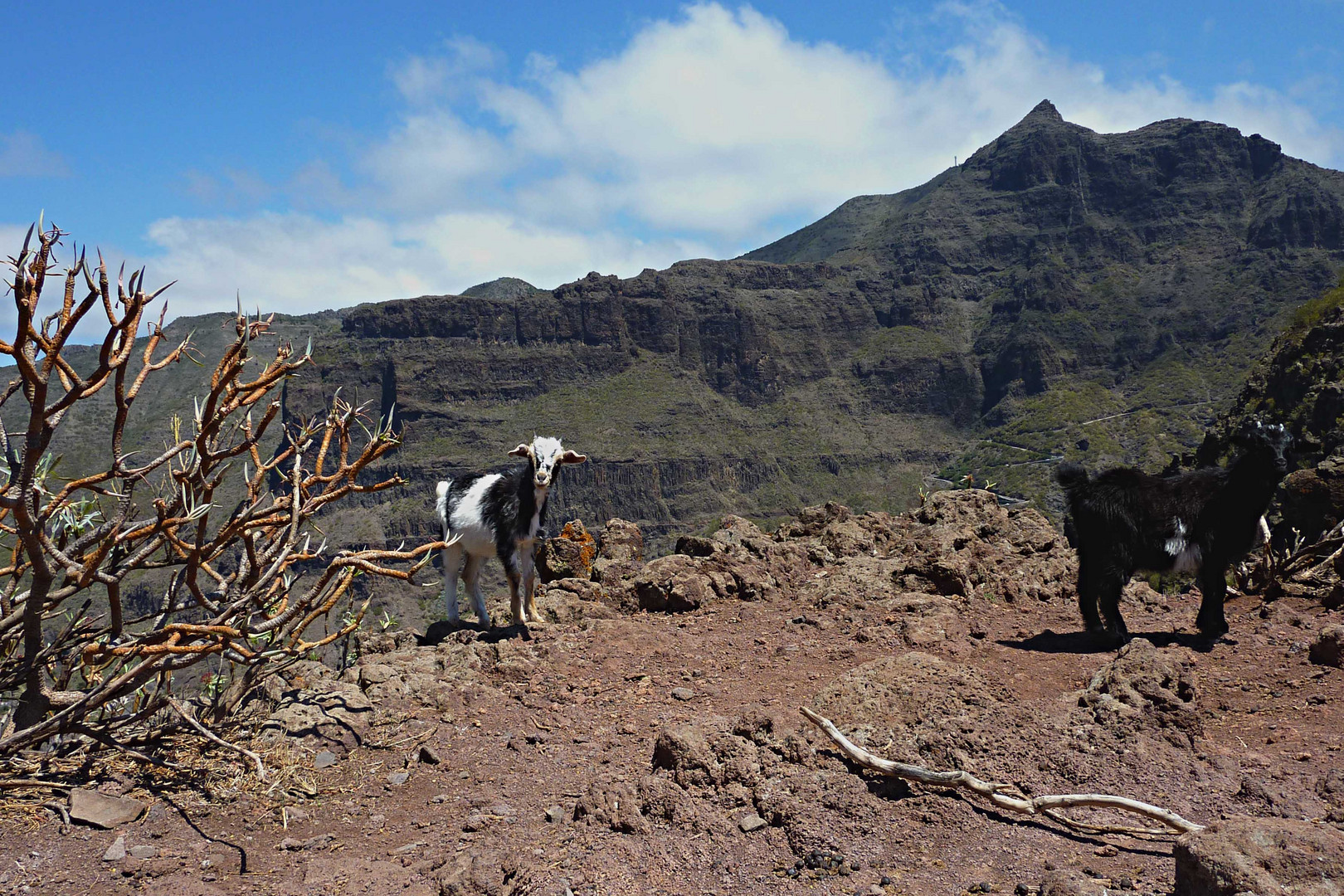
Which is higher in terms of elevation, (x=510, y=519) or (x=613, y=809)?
(x=510, y=519)

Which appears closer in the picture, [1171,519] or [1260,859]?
[1260,859]

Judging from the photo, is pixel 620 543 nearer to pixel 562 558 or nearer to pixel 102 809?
pixel 562 558

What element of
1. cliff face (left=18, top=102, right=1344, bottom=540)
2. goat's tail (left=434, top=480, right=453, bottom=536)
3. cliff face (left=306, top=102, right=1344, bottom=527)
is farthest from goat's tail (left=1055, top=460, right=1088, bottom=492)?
cliff face (left=306, top=102, right=1344, bottom=527)

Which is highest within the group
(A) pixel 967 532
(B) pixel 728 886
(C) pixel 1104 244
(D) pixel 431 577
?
(C) pixel 1104 244

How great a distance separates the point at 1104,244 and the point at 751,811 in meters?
190

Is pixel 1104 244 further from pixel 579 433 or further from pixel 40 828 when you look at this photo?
pixel 40 828

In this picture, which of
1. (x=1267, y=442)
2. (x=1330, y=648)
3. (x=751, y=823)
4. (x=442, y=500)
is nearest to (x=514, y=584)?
(x=442, y=500)

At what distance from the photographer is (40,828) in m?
4.63

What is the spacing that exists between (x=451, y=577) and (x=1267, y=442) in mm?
8038

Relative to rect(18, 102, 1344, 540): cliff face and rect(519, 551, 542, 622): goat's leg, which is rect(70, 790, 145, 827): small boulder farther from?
rect(18, 102, 1344, 540): cliff face

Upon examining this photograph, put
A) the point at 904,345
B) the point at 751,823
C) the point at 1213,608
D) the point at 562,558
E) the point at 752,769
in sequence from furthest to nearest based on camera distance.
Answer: the point at 904,345
the point at 562,558
the point at 1213,608
the point at 752,769
the point at 751,823

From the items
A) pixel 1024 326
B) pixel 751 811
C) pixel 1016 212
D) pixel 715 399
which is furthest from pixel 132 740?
pixel 1016 212

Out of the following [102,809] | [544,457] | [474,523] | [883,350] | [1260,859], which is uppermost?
[883,350]

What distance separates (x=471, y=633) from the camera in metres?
8.82
